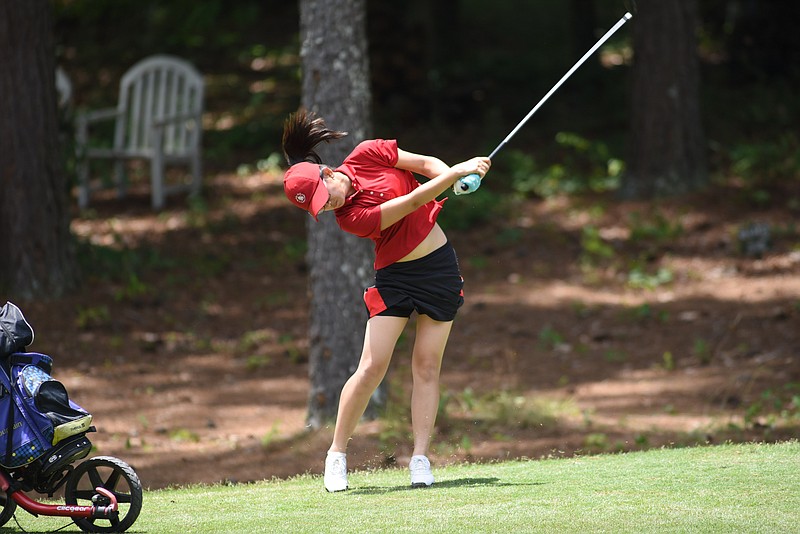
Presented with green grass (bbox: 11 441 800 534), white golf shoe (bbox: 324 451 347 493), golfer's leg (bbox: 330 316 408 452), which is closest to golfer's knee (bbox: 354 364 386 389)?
golfer's leg (bbox: 330 316 408 452)

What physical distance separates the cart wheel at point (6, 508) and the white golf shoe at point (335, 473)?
1.48 metres

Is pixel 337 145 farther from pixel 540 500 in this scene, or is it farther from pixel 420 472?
pixel 540 500

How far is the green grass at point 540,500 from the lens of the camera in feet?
14.2

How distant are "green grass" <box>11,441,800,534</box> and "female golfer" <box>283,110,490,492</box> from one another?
398 millimetres

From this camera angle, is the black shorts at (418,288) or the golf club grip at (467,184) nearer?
the golf club grip at (467,184)

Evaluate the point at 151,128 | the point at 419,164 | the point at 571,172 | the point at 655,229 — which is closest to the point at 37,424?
the point at 419,164

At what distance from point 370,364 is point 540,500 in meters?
1.04

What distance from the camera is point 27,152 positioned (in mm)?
9844

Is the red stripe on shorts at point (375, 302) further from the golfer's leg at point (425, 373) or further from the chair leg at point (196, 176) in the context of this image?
the chair leg at point (196, 176)

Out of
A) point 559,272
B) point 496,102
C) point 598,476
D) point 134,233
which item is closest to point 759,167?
point 559,272

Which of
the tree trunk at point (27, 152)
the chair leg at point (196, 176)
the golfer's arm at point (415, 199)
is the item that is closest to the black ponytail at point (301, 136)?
the golfer's arm at point (415, 199)

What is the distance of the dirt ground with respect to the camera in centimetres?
761

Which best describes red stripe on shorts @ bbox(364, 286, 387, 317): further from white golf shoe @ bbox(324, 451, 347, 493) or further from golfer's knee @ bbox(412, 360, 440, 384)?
white golf shoe @ bbox(324, 451, 347, 493)

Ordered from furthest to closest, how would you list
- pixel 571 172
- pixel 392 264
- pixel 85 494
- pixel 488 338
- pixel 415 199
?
pixel 571 172 < pixel 488 338 < pixel 392 264 < pixel 415 199 < pixel 85 494
